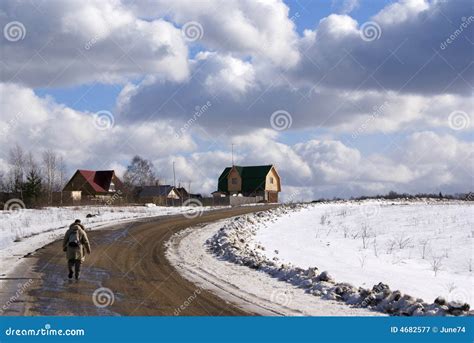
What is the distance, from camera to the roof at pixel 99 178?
9406cm

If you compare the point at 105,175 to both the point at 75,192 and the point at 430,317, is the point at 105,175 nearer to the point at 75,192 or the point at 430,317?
the point at 75,192

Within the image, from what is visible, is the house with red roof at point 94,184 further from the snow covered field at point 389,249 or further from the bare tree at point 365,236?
the bare tree at point 365,236

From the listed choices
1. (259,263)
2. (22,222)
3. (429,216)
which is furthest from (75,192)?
(259,263)

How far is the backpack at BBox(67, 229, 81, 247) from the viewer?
1612 centimetres

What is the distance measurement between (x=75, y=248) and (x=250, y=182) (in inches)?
2881

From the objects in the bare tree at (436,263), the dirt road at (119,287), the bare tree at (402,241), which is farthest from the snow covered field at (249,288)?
the bare tree at (402,241)

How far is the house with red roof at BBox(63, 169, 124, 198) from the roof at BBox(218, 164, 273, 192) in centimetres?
1764

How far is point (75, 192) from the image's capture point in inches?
3570
